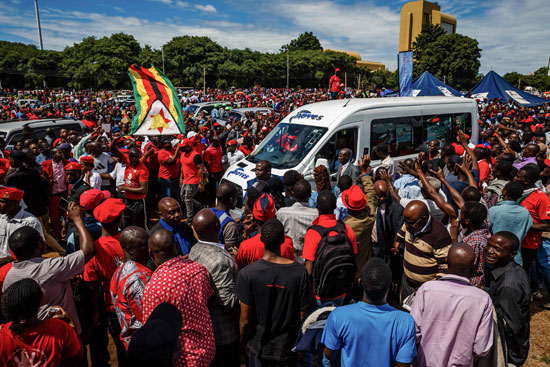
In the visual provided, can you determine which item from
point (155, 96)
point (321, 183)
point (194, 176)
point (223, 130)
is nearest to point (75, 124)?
point (223, 130)

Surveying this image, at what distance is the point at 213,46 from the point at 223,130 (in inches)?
1978

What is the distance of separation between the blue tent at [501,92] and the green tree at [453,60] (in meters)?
39.8

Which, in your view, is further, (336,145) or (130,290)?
(336,145)

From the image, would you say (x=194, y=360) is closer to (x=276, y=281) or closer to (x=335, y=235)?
(x=276, y=281)

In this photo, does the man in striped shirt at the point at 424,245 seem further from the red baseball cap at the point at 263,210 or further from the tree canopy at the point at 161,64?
the tree canopy at the point at 161,64

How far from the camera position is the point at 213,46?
57.0m

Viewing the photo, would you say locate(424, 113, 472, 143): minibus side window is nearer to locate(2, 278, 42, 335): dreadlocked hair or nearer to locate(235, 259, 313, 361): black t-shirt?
locate(235, 259, 313, 361): black t-shirt

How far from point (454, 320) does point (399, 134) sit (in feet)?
20.6

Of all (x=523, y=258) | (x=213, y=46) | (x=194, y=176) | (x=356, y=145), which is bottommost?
(x=523, y=258)

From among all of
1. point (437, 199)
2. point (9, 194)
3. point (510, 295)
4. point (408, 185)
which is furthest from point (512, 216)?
point (9, 194)

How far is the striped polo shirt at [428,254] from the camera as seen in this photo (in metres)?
3.21

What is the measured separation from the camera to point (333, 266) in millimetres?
3051

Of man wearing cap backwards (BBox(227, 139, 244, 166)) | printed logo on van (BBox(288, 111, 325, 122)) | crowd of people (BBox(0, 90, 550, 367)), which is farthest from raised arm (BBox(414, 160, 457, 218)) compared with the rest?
man wearing cap backwards (BBox(227, 139, 244, 166))

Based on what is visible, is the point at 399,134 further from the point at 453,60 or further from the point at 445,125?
the point at 453,60
